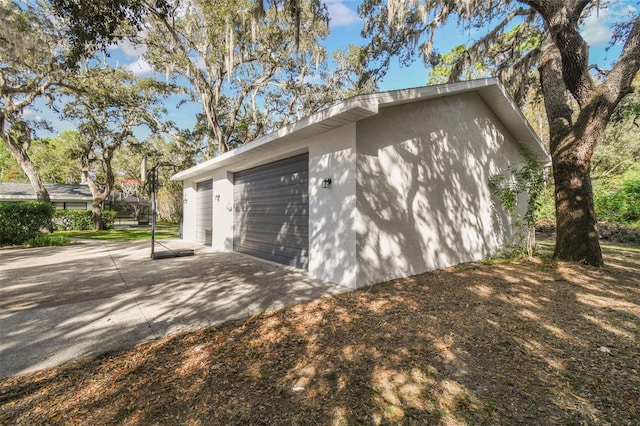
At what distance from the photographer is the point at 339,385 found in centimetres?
215

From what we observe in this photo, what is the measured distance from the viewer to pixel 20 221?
1010 centimetres

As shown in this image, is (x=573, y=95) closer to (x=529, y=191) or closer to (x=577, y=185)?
(x=577, y=185)

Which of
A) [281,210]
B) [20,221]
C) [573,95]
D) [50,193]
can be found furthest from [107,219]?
[573,95]

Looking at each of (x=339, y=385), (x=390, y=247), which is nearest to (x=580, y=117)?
(x=390, y=247)

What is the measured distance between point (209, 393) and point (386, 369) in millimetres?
Result: 1410

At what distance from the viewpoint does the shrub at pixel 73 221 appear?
1781 cm

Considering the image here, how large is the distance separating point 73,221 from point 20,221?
945cm

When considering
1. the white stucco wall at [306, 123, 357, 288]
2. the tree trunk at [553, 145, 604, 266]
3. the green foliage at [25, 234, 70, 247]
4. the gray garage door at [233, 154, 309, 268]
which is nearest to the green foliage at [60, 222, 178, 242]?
the green foliage at [25, 234, 70, 247]

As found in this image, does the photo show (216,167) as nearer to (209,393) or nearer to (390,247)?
(390,247)

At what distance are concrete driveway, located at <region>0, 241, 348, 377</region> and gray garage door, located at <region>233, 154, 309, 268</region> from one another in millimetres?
461

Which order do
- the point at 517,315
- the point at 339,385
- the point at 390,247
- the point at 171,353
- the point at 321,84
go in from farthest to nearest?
the point at 321,84, the point at 390,247, the point at 517,315, the point at 171,353, the point at 339,385

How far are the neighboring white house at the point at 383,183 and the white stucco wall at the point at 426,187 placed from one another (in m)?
0.02

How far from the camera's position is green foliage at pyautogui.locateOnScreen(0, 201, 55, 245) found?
9.81 meters

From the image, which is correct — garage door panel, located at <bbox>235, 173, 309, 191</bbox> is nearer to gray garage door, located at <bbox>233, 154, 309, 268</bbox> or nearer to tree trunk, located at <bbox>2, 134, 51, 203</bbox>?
gray garage door, located at <bbox>233, 154, 309, 268</bbox>
